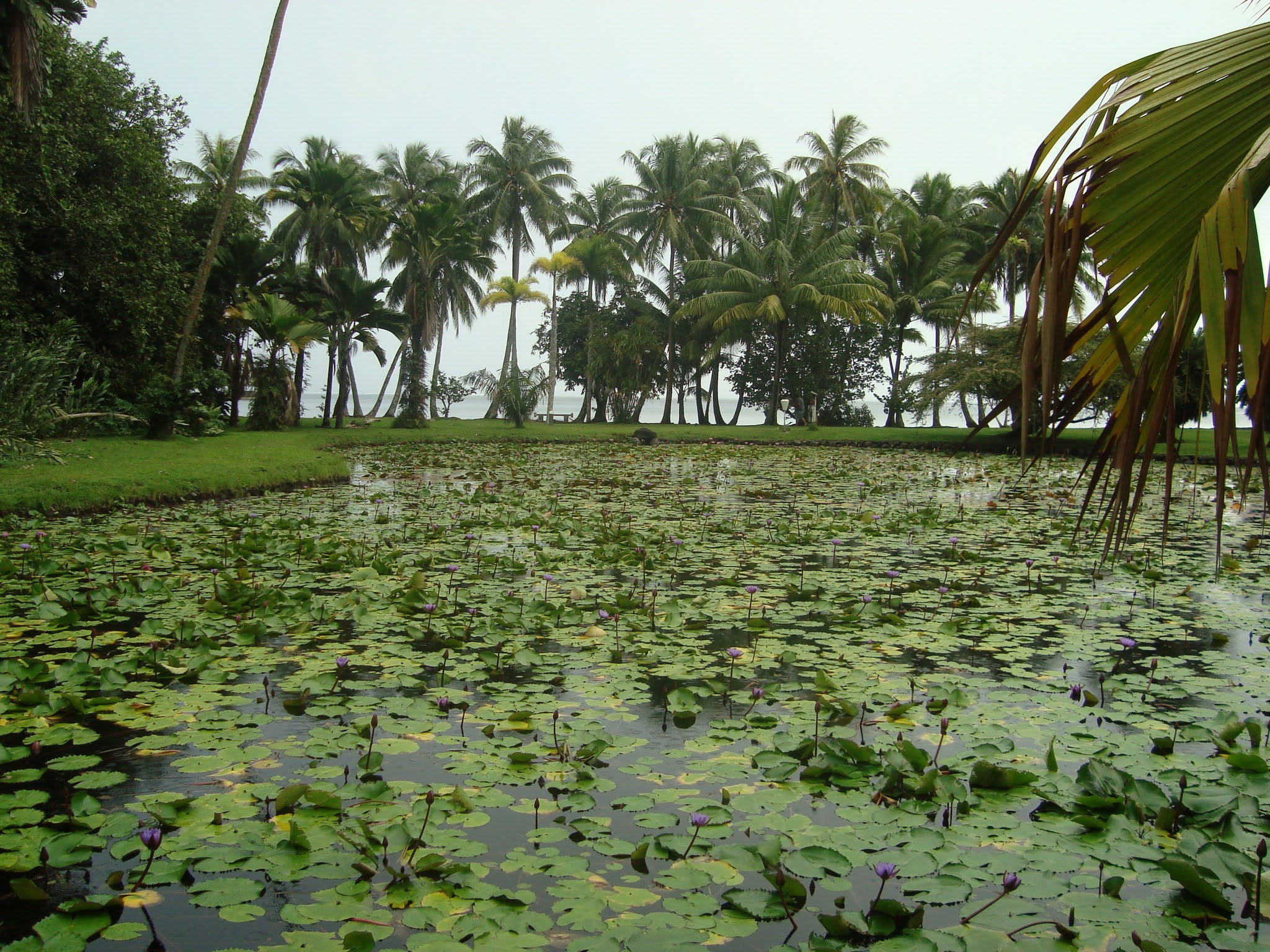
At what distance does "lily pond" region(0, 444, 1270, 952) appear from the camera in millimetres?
1862

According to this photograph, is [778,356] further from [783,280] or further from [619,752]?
[619,752]

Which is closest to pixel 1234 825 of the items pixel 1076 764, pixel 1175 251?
pixel 1076 764

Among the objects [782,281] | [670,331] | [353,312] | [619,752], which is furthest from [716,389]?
[619,752]

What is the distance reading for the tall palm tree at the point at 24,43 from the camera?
10.2 metres

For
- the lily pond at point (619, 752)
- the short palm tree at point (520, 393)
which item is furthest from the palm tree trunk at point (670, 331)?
the lily pond at point (619, 752)

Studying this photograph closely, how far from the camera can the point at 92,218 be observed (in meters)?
15.0

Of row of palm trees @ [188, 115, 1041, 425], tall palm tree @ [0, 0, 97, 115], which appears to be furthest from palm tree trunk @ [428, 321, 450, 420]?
tall palm tree @ [0, 0, 97, 115]

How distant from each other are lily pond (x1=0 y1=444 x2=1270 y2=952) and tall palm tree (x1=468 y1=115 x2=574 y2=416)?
1023 inches

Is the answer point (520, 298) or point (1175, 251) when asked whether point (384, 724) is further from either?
point (520, 298)

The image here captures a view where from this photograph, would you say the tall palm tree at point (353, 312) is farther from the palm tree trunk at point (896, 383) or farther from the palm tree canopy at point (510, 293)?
the palm tree trunk at point (896, 383)

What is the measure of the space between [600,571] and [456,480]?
5847 millimetres

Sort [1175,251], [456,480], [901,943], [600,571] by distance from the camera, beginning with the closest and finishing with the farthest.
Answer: [1175,251], [901,943], [600,571], [456,480]

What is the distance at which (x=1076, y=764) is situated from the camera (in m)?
2.68

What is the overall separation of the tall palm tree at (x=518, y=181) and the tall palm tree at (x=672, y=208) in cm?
266
